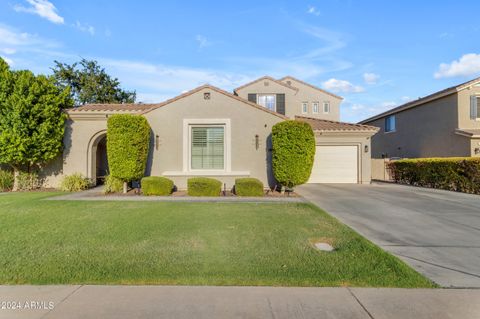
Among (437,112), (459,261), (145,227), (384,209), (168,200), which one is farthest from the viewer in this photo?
(437,112)

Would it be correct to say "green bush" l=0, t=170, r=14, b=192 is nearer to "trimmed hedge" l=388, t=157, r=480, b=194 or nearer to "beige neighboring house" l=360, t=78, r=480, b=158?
"trimmed hedge" l=388, t=157, r=480, b=194

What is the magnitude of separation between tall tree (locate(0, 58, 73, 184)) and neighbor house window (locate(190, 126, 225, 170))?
6.88 meters

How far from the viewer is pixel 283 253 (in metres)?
4.78

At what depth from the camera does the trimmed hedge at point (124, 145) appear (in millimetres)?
11469

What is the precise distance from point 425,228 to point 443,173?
10.2 m

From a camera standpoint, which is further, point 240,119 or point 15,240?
point 240,119

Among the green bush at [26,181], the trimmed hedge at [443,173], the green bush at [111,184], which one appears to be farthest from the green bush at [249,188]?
the green bush at [26,181]

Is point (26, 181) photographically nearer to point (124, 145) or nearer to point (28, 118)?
point (28, 118)

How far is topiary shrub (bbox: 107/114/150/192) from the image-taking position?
11469 mm

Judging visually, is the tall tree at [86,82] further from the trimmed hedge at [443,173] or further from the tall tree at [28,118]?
the trimmed hedge at [443,173]

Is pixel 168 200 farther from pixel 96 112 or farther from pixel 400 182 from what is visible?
pixel 400 182

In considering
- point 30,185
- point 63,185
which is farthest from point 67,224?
point 30,185

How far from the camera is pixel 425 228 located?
664 cm

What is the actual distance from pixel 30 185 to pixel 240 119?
37.3 feet
